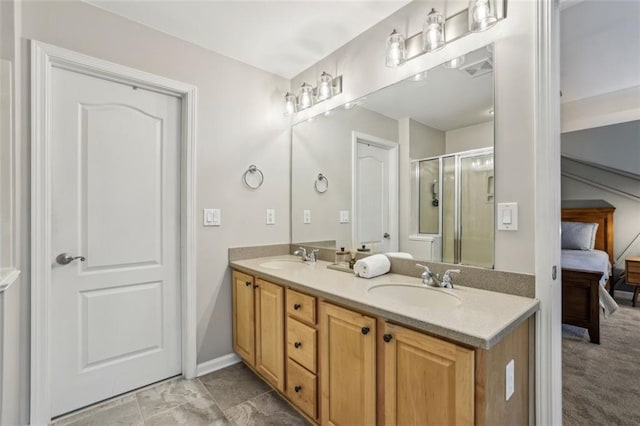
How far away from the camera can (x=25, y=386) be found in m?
1.52

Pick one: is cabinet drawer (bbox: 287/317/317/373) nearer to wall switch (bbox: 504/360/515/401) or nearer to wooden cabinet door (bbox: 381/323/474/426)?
wooden cabinet door (bbox: 381/323/474/426)

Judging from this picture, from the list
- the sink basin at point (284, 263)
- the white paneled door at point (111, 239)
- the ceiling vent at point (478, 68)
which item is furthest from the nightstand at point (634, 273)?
the white paneled door at point (111, 239)

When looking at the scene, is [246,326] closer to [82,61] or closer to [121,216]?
[121,216]

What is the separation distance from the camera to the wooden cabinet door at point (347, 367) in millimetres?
1196

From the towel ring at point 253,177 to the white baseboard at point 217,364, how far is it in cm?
133

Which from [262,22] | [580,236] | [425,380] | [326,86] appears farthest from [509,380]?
[580,236]

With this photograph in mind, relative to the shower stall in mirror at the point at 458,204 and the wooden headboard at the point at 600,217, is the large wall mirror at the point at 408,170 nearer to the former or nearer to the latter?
the shower stall in mirror at the point at 458,204

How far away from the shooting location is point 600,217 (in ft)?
13.6

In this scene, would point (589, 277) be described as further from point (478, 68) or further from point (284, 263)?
point (284, 263)

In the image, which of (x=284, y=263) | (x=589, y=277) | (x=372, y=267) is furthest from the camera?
(x=589, y=277)

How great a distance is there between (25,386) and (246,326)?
3.78 feet

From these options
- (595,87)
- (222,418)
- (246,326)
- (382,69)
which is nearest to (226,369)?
(246,326)

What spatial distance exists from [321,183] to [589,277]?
98.9 inches

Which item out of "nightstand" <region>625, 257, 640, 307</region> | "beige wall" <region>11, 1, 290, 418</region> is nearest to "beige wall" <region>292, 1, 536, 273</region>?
"beige wall" <region>11, 1, 290, 418</region>
